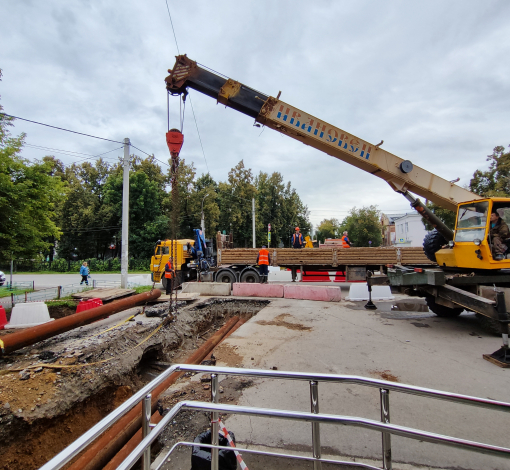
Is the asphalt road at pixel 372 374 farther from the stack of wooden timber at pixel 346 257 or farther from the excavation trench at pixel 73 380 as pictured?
the stack of wooden timber at pixel 346 257

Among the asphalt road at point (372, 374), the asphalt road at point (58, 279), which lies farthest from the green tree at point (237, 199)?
the asphalt road at point (372, 374)

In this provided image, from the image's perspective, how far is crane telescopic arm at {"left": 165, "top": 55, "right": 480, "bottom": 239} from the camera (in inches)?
279

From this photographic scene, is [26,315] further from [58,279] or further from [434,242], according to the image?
[58,279]

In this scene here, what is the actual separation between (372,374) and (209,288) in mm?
8104

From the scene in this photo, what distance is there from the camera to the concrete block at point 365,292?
1016 cm

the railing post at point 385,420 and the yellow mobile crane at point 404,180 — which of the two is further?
the yellow mobile crane at point 404,180

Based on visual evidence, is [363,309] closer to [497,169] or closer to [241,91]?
[241,91]

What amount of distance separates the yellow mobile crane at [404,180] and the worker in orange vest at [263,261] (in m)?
5.14

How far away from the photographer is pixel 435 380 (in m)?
3.93

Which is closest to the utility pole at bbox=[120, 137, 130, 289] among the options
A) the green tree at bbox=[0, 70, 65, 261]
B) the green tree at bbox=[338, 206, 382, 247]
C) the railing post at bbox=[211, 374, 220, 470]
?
the green tree at bbox=[0, 70, 65, 261]

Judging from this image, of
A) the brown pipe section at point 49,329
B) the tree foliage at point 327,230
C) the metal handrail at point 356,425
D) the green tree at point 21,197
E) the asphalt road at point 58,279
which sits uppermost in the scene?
the tree foliage at point 327,230

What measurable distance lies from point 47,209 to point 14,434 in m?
8.85

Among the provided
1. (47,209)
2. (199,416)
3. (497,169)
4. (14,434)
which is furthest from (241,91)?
(497,169)

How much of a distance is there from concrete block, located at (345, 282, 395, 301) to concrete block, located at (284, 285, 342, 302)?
0.54m
